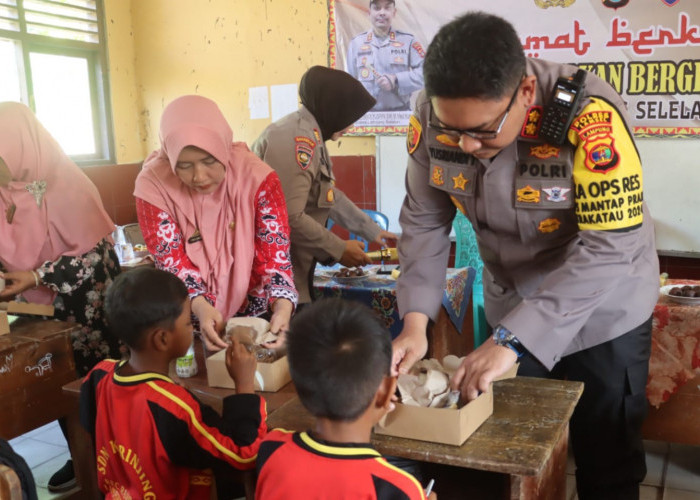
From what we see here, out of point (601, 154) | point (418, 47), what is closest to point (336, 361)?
point (601, 154)

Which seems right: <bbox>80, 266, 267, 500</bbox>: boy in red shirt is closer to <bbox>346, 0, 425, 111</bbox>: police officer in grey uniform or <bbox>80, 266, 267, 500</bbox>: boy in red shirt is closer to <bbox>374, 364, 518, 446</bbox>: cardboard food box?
<bbox>374, 364, 518, 446</bbox>: cardboard food box

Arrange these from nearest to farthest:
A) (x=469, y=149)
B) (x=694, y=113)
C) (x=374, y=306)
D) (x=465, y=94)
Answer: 1. (x=465, y=94)
2. (x=469, y=149)
3. (x=374, y=306)
4. (x=694, y=113)

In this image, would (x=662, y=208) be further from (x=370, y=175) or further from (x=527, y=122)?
(x=527, y=122)

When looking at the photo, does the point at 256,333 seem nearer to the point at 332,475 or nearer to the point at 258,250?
the point at 258,250

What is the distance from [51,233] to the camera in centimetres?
259

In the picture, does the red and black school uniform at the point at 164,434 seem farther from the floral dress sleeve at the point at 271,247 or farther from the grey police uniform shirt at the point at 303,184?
the grey police uniform shirt at the point at 303,184

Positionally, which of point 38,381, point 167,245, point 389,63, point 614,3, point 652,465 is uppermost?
point 614,3

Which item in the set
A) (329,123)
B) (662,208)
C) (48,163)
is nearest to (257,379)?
(48,163)

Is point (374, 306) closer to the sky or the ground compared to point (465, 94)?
closer to the ground

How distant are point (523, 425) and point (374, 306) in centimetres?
176

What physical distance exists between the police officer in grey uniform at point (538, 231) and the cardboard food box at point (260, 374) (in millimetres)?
392

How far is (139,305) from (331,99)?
176cm

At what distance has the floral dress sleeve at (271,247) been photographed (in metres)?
2.28

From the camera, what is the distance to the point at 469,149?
144 cm
